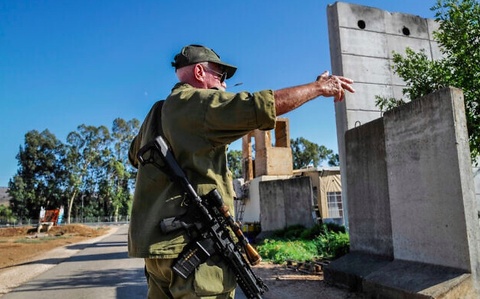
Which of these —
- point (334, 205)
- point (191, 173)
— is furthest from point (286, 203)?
point (191, 173)

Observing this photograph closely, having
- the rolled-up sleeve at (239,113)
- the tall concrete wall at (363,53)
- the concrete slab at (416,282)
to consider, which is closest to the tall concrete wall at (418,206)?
the concrete slab at (416,282)

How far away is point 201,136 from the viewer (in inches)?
71.7

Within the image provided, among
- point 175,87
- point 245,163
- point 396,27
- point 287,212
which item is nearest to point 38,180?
point 245,163

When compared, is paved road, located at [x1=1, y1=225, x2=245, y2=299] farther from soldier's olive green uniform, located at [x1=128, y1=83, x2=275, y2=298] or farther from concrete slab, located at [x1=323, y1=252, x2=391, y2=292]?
soldier's olive green uniform, located at [x1=128, y1=83, x2=275, y2=298]

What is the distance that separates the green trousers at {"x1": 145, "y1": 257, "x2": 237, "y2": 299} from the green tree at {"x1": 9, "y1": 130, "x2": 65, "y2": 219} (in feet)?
204

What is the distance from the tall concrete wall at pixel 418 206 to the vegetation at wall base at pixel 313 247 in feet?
6.41

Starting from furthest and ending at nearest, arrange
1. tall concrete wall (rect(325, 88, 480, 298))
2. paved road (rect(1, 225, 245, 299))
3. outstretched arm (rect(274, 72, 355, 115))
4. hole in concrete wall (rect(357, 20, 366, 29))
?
hole in concrete wall (rect(357, 20, 366, 29)) < paved road (rect(1, 225, 245, 299)) < tall concrete wall (rect(325, 88, 480, 298)) < outstretched arm (rect(274, 72, 355, 115))

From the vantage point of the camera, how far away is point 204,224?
183cm

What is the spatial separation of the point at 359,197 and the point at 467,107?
2.16 meters

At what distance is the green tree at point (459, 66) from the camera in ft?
17.9

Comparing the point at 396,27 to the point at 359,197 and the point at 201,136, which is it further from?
the point at 201,136

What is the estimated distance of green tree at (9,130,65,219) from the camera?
55562mm

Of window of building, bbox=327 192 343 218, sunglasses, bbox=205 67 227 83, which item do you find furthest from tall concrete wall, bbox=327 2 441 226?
window of building, bbox=327 192 343 218

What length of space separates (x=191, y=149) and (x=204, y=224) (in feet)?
1.25
